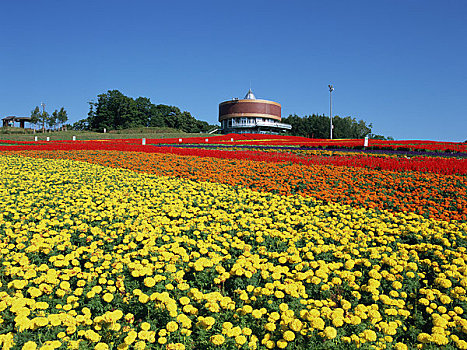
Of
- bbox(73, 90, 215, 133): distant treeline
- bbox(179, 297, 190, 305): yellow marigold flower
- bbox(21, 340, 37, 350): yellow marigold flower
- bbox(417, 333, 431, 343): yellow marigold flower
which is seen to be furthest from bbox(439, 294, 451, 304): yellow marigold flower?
bbox(73, 90, 215, 133): distant treeline

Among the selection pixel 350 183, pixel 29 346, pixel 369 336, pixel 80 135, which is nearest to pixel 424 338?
pixel 369 336

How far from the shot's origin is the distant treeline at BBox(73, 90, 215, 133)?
83250 mm

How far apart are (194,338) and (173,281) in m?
0.83

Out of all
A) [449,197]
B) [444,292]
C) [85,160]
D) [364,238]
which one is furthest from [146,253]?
[85,160]

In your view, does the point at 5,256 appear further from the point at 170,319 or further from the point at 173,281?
the point at 170,319

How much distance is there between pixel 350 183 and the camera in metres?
8.92

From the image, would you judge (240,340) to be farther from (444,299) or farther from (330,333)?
(444,299)

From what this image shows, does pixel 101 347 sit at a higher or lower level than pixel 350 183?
lower

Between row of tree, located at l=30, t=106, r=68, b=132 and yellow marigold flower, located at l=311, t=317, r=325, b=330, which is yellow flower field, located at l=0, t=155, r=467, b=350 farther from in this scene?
row of tree, located at l=30, t=106, r=68, b=132

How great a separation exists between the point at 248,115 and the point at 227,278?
75.2m

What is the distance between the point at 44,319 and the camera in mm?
2801

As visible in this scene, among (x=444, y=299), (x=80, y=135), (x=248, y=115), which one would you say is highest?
(x=248, y=115)

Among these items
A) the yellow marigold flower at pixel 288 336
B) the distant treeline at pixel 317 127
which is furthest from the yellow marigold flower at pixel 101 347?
the distant treeline at pixel 317 127

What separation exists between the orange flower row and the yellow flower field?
0.88 m
